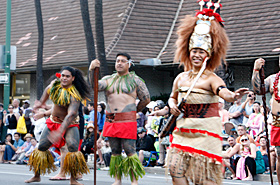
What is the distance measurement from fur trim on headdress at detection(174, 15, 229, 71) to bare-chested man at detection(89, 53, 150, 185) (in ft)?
8.68

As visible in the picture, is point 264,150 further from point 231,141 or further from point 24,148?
point 24,148

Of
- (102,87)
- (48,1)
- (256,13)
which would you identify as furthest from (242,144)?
(48,1)

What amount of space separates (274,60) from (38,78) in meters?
11.1

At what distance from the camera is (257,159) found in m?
13.5

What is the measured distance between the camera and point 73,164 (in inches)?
393

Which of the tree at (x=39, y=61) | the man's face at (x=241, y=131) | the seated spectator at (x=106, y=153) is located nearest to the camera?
the man's face at (x=241, y=131)

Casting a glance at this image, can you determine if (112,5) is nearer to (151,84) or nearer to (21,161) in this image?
(151,84)

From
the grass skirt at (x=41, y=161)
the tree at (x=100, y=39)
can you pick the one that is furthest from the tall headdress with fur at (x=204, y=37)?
the tree at (x=100, y=39)

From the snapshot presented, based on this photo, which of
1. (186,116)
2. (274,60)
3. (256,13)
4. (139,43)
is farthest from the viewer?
(139,43)

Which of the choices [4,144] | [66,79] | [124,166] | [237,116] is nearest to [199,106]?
[124,166]

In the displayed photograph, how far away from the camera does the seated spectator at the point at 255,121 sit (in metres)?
14.7

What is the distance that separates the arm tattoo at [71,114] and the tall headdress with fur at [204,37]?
309 cm

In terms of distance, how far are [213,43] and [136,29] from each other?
1937 centimetres

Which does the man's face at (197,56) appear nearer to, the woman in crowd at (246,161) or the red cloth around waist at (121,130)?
the red cloth around waist at (121,130)
